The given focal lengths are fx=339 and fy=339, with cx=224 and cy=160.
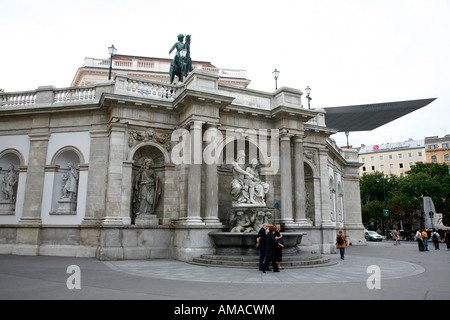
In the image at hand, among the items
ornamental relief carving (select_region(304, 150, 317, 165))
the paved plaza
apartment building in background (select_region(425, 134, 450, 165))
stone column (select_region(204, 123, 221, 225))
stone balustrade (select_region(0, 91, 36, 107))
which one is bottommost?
the paved plaza

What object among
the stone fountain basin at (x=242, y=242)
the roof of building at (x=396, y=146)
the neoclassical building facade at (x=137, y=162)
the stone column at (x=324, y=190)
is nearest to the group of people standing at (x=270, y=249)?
the stone fountain basin at (x=242, y=242)

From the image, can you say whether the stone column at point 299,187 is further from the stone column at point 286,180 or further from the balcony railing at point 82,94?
the balcony railing at point 82,94

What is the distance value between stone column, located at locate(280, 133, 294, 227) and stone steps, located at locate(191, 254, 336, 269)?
13.2 ft

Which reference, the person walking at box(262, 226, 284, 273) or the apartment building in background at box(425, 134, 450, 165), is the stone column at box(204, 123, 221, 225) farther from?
the apartment building in background at box(425, 134, 450, 165)

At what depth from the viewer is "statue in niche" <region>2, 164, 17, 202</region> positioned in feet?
56.0

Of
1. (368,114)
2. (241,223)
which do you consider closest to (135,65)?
(368,114)

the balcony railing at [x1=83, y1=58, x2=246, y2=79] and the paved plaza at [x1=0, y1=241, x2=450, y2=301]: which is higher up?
the balcony railing at [x1=83, y1=58, x2=246, y2=79]

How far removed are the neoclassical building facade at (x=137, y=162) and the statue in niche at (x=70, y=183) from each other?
0.05 meters

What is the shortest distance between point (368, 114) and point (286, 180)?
1448cm

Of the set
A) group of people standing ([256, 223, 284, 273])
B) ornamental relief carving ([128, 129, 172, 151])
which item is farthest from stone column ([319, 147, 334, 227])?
ornamental relief carving ([128, 129, 172, 151])

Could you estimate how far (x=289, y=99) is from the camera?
60.0ft

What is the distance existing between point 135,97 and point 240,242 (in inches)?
326

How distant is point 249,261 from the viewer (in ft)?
41.4
